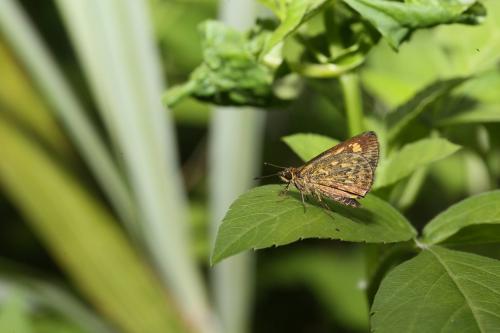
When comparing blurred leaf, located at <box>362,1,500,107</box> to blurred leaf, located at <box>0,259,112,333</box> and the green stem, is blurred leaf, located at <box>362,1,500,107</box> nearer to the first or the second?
the green stem

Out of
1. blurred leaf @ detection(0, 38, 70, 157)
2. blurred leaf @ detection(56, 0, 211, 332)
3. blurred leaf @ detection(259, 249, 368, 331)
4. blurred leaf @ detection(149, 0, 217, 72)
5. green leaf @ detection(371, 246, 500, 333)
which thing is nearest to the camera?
green leaf @ detection(371, 246, 500, 333)

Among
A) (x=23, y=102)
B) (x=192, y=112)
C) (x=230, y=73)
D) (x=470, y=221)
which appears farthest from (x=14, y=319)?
(x=192, y=112)

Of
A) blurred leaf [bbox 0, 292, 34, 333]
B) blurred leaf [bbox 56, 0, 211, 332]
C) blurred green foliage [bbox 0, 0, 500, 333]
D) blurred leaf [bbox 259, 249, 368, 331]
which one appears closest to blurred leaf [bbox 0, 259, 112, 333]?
blurred green foliage [bbox 0, 0, 500, 333]

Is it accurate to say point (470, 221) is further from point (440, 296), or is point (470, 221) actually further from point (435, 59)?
point (435, 59)

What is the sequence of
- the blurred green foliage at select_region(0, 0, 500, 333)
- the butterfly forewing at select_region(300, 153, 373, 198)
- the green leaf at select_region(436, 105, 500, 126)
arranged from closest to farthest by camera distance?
the blurred green foliage at select_region(0, 0, 500, 333), the butterfly forewing at select_region(300, 153, 373, 198), the green leaf at select_region(436, 105, 500, 126)

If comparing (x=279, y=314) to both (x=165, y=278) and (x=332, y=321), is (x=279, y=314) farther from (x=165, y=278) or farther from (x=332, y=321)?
(x=165, y=278)

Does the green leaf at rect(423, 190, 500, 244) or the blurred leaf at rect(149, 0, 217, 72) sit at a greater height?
the blurred leaf at rect(149, 0, 217, 72)

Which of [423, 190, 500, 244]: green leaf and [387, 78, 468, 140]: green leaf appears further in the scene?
[387, 78, 468, 140]: green leaf
